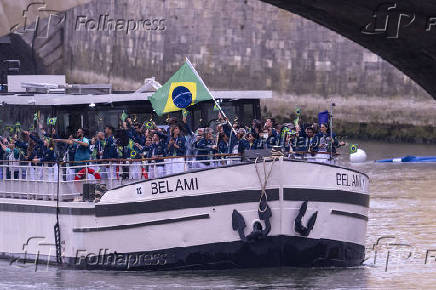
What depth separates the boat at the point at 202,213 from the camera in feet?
70.5

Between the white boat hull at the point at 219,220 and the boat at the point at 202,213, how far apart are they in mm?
19

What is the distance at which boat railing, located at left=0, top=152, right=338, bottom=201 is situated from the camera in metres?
22.4

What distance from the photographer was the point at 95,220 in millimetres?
22422

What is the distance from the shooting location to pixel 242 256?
2202cm

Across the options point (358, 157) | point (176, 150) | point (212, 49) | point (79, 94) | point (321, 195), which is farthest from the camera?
point (212, 49)

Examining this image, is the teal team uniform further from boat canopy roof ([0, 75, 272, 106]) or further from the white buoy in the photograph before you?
the white buoy

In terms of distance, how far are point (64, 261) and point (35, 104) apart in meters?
3.62

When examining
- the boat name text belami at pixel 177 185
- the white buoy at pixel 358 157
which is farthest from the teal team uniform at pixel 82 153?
the white buoy at pixel 358 157

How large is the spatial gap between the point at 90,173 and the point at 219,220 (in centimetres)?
334

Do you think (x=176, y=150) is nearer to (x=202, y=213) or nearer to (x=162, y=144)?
(x=162, y=144)

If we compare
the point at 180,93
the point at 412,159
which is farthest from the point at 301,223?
the point at 412,159

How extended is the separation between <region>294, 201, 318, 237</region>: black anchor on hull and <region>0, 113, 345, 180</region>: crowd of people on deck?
114cm

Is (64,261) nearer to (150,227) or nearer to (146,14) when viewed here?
(150,227)

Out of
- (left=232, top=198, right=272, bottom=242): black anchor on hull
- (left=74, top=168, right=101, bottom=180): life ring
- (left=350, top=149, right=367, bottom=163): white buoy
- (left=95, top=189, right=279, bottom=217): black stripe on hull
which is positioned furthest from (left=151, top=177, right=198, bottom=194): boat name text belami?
(left=350, top=149, right=367, bottom=163): white buoy
